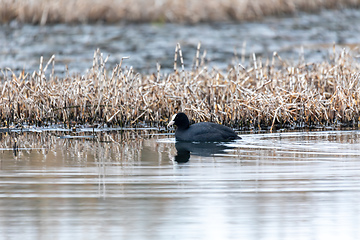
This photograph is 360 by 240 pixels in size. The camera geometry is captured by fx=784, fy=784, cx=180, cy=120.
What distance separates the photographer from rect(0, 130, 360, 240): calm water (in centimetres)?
556

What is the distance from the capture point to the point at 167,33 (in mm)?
26156

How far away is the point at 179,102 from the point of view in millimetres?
13391

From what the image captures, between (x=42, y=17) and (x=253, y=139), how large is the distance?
53.9ft

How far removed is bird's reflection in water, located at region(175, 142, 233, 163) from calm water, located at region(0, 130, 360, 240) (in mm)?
15

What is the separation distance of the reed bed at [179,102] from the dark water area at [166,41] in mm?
8585

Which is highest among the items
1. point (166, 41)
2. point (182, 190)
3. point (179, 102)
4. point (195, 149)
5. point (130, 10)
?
point (130, 10)

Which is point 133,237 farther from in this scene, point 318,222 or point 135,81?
point 135,81

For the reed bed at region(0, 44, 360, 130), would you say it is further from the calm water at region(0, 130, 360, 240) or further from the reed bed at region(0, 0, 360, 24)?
the reed bed at region(0, 0, 360, 24)

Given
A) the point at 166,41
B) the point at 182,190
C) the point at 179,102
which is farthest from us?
the point at 166,41

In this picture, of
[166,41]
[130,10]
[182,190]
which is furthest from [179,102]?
[130,10]

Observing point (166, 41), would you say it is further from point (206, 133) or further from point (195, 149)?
point (195, 149)

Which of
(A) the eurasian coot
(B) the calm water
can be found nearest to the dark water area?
(A) the eurasian coot

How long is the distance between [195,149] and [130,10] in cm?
1676

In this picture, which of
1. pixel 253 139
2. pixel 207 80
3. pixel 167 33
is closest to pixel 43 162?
pixel 253 139
